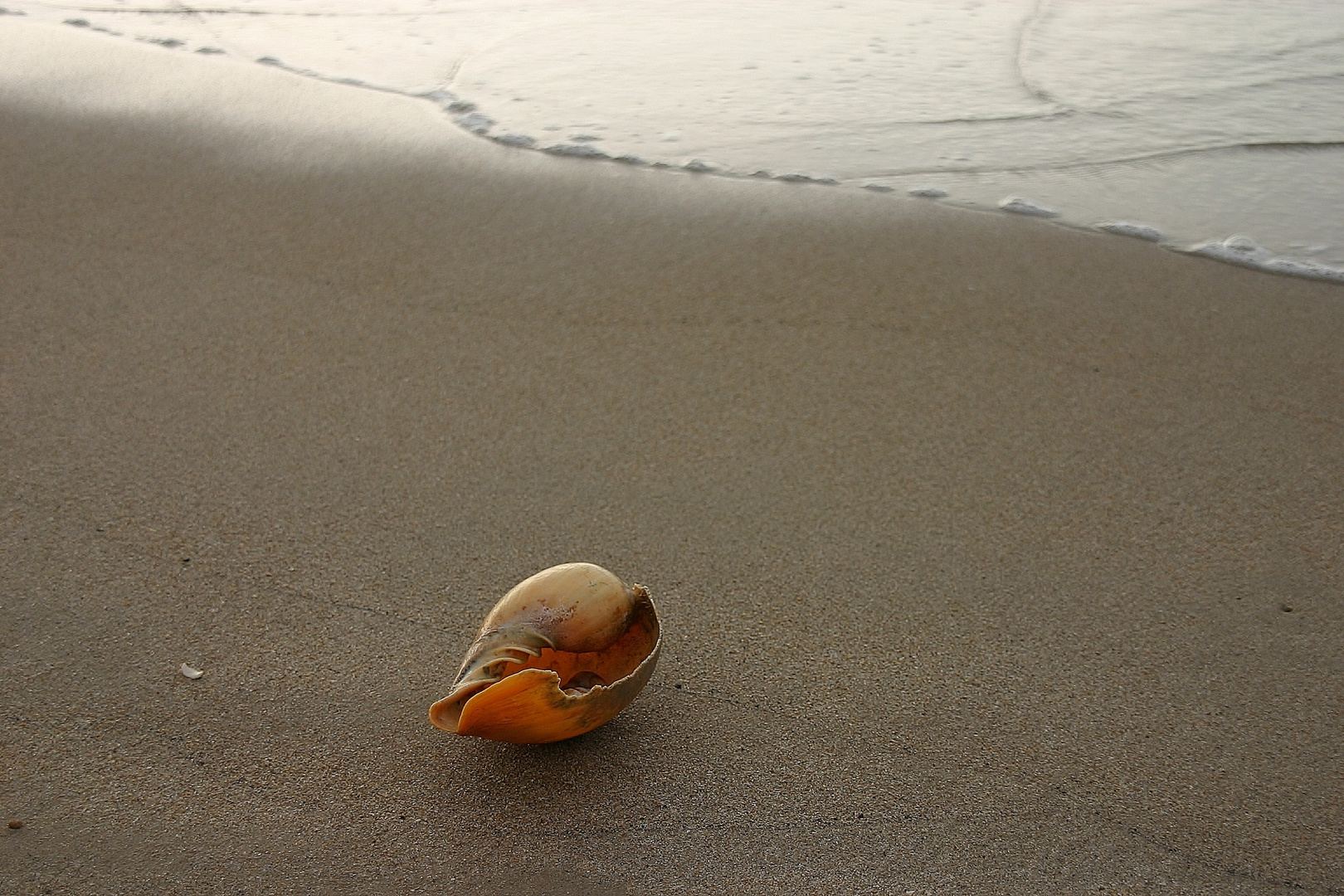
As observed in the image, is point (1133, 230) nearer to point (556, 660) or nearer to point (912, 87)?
point (912, 87)

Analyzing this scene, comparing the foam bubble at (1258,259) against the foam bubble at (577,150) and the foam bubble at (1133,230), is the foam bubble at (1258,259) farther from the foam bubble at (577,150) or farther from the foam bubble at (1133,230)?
the foam bubble at (577,150)

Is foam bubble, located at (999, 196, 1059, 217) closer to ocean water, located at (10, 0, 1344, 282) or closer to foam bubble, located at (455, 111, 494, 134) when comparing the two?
ocean water, located at (10, 0, 1344, 282)

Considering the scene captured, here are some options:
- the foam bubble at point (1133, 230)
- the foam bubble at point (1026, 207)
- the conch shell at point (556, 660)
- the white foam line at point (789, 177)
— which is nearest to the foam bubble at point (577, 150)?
the white foam line at point (789, 177)

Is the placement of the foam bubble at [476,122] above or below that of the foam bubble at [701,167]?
above

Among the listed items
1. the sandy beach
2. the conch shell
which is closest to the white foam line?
the sandy beach

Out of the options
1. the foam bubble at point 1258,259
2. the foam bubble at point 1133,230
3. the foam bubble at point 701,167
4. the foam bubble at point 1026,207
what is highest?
the foam bubble at point 701,167

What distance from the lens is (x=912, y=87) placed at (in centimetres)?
452

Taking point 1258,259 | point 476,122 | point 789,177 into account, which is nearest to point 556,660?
point 789,177

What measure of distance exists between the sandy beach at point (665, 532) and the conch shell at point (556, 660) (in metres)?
0.10

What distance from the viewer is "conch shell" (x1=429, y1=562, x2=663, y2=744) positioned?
1.46m

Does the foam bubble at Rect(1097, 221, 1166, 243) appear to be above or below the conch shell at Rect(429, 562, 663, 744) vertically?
above

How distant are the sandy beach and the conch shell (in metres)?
0.10

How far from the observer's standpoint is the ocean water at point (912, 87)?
3.69m

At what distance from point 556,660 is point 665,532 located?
0.56 metres
